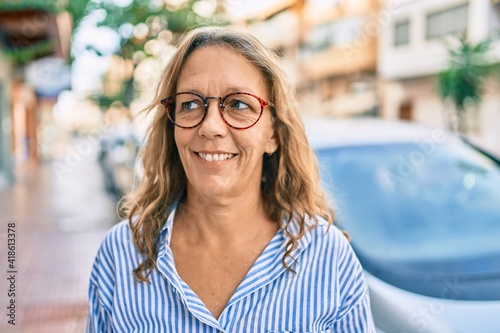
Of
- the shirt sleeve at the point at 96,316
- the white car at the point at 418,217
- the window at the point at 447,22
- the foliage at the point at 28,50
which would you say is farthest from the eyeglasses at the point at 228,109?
the window at the point at 447,22

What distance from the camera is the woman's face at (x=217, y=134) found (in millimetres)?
1504

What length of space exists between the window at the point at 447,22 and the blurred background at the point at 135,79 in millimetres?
45

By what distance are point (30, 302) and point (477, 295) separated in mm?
4215

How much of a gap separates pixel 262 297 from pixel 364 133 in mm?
1853

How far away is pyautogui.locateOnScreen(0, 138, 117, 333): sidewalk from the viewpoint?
4.63 meters

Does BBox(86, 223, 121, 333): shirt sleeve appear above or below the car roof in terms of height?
below

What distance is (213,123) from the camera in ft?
4.88

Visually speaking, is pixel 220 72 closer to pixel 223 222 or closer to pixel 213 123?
pixel 213 123

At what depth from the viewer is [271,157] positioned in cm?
179

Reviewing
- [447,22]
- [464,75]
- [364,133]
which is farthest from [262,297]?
[447,22]

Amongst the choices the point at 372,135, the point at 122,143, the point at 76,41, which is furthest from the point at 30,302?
the point at 76,41

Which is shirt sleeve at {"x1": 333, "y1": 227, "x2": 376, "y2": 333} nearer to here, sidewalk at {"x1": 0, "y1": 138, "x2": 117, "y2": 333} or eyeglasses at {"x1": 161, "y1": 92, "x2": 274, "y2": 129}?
eyeglasses at {"x1": 161, "y1": 92, "x2": 274, "y2": 129}

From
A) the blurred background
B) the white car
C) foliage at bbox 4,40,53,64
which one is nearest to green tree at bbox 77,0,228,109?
the blurred background

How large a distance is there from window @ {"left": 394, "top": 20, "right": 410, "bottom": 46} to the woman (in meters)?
24.1
